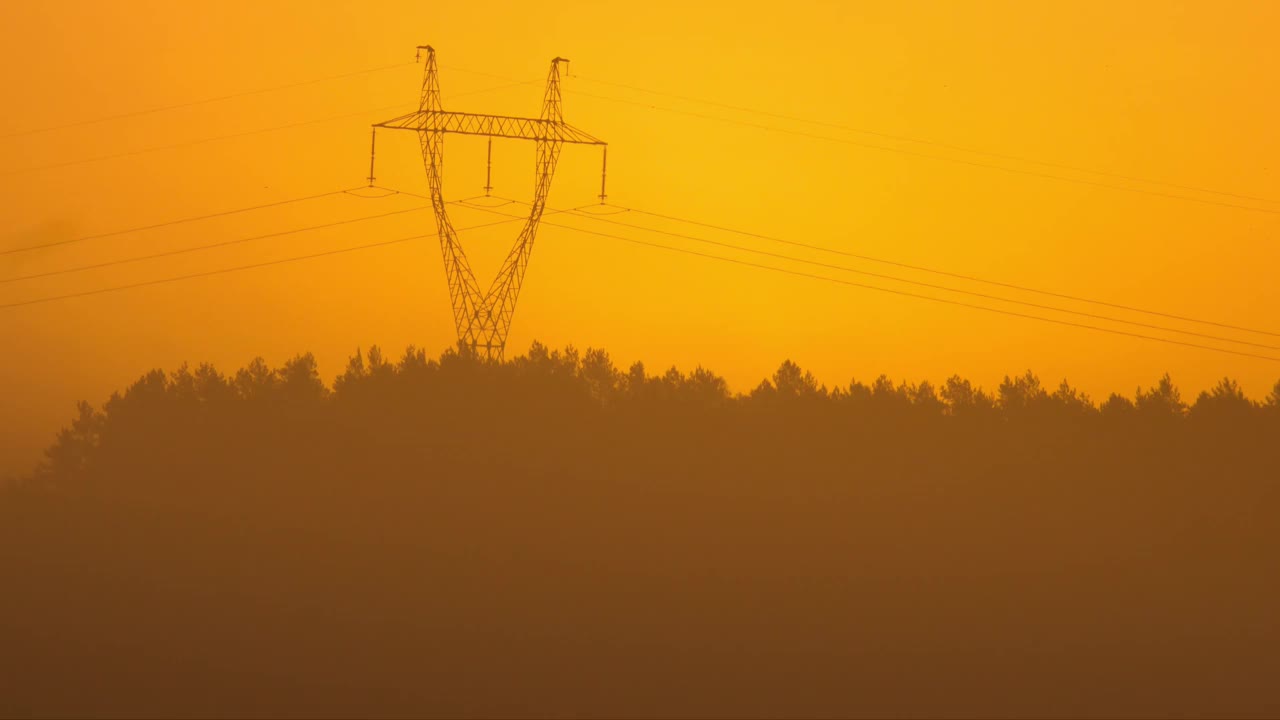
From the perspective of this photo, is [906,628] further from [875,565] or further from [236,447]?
[236,447]

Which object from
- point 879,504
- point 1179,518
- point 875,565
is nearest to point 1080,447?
point 1179,518

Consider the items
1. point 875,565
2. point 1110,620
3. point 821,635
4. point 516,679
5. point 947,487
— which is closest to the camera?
point 516,679

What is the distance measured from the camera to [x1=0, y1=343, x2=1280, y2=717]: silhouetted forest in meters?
62.8

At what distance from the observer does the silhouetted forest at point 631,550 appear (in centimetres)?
6281

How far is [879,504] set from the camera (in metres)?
96.4

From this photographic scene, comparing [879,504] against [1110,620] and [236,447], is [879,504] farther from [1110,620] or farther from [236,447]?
[236,447]

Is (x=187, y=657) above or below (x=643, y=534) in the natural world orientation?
below

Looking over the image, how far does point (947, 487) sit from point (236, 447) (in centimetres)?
4366

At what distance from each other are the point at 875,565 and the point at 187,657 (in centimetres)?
3759

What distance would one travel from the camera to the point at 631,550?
274 feet

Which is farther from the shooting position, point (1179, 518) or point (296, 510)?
point (1179, 518)

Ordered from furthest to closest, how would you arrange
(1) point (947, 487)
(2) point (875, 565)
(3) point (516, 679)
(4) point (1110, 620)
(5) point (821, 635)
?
(1) point (947, 487), (2) point (875, 565), (4) point (1110, 620), (5) point (821, 635), (3) point (516, 679)

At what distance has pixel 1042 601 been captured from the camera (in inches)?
3159

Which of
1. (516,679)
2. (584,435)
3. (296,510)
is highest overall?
(584,435)
